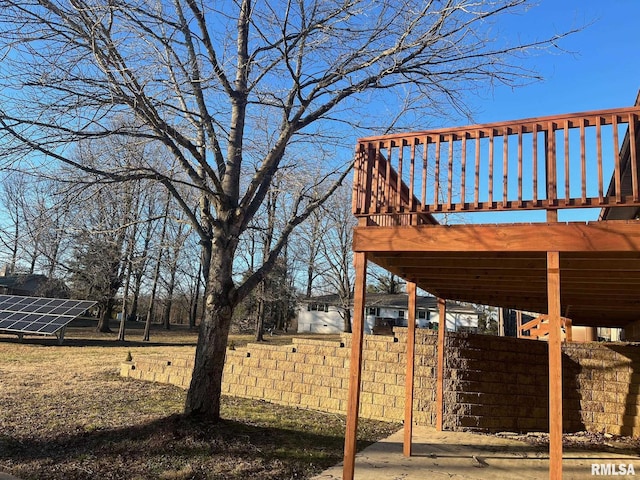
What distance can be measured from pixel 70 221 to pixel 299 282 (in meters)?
21.3

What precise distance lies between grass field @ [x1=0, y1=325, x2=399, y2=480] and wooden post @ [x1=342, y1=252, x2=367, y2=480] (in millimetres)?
717

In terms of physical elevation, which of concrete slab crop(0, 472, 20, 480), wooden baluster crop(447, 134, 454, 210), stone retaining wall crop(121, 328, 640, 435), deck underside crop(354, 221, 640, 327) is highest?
wooden baluster crop(447, 134, 454, 210)

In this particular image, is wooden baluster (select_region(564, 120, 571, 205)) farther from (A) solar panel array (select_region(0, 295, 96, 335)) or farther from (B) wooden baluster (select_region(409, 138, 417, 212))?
(A) solar panel array (select_region(0, 295, 96, 335))

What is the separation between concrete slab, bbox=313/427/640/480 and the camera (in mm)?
4578

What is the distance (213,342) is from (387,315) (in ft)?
96.7

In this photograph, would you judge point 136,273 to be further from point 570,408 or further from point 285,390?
point 570,408

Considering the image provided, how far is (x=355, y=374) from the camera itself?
3986 millimetres

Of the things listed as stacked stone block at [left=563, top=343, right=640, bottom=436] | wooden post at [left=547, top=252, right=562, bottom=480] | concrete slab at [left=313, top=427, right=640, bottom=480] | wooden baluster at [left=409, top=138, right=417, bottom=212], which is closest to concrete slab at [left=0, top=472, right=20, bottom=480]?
concrete slab at [left=313, top=427, right=640, bottom=480]

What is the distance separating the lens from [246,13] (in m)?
5.82

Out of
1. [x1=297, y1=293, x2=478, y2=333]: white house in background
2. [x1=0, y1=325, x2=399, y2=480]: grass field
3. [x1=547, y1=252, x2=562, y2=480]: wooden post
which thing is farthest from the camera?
[x1=297, y1=293, x2=478, y2=333]: white house in background

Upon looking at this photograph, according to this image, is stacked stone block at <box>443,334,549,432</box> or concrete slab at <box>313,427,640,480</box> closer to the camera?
concrete slab at <box>313,427,640,480</box>

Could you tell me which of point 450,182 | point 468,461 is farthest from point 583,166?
point 468,461

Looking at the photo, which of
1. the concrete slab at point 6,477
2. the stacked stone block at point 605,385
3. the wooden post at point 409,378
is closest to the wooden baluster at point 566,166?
the wooden post at point 409,378

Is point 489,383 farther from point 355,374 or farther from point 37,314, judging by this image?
point 37,314
